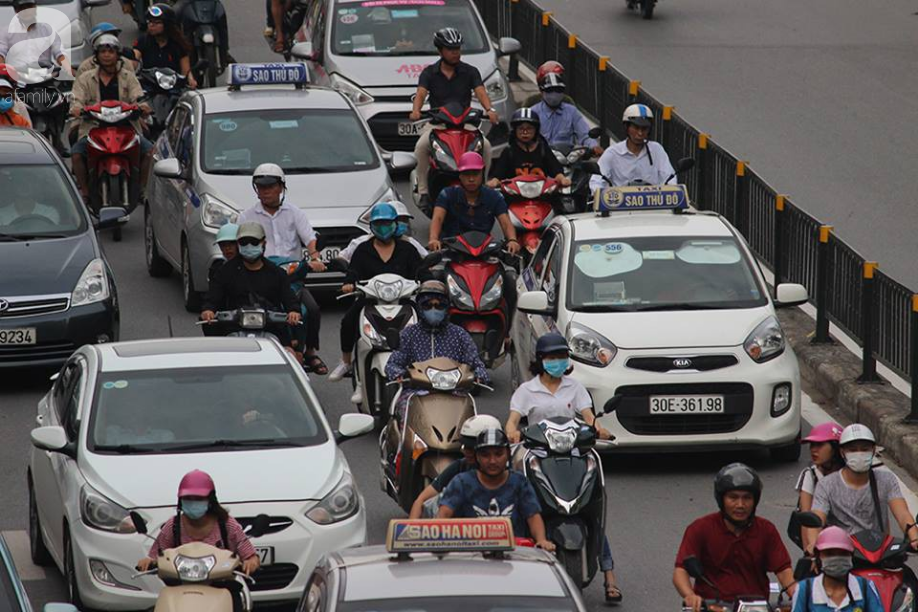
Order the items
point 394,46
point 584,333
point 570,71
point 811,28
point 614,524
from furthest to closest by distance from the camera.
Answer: point 811,28 < point 570,71 < point 394,46 < point 584,333 < point 614,524

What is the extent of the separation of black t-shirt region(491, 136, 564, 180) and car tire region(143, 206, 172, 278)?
12.0ft

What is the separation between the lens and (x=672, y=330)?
16.8 m

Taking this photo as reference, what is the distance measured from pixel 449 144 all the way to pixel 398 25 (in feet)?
14.5

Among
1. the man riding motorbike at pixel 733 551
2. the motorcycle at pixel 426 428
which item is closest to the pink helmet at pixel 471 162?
the motorcycle at pixel 426 428

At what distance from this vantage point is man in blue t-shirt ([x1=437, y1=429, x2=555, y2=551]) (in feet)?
40.4

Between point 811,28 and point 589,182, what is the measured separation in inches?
600

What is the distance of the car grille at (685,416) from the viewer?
1650 cm

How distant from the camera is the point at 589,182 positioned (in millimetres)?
21094

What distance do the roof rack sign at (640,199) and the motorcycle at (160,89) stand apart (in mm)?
9513

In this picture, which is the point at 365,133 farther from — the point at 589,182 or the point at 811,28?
the point at 811,28

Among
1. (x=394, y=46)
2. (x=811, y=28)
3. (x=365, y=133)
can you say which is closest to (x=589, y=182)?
(x=365, y=133)

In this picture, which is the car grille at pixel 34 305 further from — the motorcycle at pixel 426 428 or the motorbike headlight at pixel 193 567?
the motorbike headlight at pixel 193 567

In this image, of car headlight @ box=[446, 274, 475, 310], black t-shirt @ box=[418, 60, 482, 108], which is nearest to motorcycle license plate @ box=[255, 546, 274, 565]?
car headlight @ box=[446, 274, 475, 310]

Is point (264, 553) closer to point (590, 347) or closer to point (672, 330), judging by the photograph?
point (590, 347)
